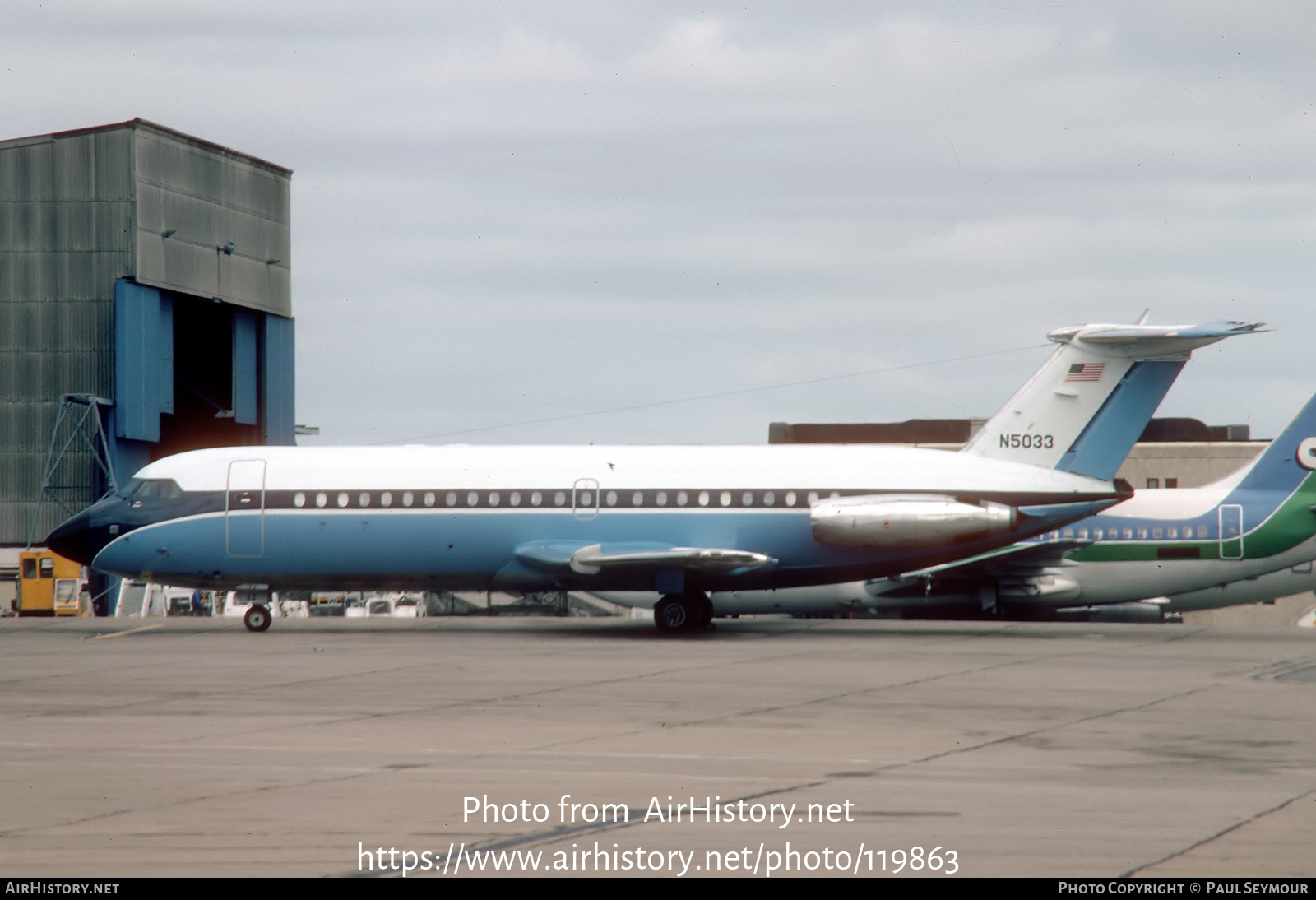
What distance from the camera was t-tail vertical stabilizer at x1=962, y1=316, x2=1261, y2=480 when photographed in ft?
90.8

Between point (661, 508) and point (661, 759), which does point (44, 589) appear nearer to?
point (661, 508)

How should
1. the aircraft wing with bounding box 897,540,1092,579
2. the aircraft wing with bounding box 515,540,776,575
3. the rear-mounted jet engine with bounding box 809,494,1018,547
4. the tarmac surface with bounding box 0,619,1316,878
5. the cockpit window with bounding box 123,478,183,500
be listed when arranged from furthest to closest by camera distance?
the aircraft wing with bounding box 897,540,1092,579
the cockpit window with bounding box 123,478,183,500
the rear-mounted jet engine with bounding box 809,494,1018,547
the aircraft wing with bounding box 515,540,776,575
the tarmac surface with bounding box 0,619,1316,878

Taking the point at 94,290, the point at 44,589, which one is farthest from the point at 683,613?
the point at 94,290

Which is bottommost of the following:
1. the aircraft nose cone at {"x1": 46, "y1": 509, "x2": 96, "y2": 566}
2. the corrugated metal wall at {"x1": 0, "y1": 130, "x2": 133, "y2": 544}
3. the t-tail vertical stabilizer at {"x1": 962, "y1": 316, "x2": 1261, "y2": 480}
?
the aircraft nose cone at {"x1": 46, "y1": 509, "x2": 96, "y2": 566}

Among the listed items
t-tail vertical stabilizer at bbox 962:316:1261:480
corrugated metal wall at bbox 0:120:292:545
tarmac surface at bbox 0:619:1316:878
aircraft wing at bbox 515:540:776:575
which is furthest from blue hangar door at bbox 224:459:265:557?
corrugated metal wall at bbox 0:120:292:545

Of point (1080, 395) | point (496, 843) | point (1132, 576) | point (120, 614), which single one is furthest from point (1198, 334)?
point (120, 614)

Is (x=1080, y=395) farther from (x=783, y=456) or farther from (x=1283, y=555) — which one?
(x=1283, y=555)

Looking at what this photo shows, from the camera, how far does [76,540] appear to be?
2905cm

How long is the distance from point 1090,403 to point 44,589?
92.1 ft

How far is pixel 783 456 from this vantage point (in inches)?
1118

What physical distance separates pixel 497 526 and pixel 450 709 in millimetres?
11581

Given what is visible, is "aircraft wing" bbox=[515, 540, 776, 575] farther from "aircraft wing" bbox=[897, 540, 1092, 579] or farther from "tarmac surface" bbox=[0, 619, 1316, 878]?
"aircraft wing" bbox=[897, 540, 1092, 579]

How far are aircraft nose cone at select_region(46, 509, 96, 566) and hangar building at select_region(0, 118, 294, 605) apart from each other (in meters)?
16.7

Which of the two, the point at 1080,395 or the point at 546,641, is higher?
the point at 1080,395
